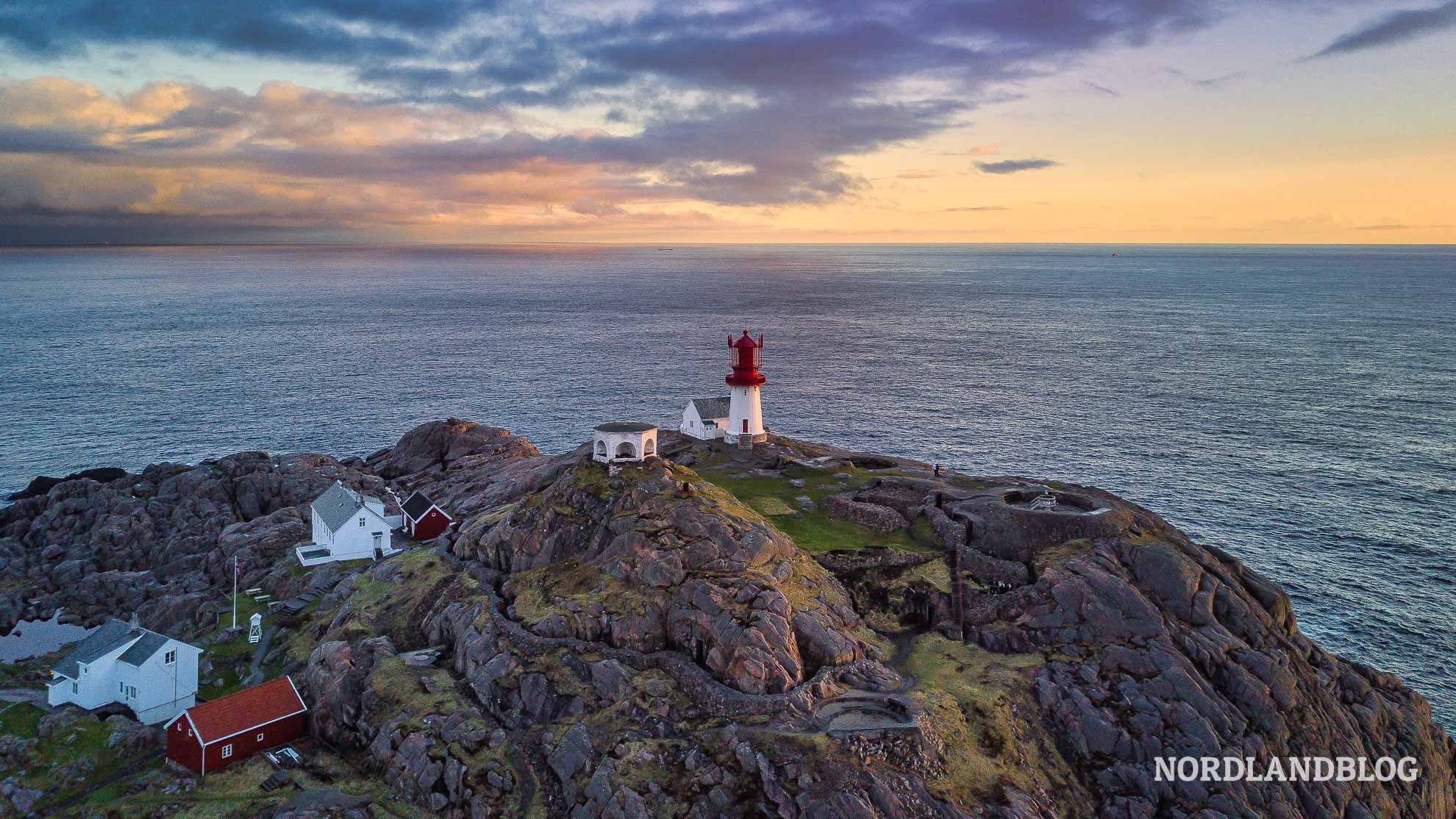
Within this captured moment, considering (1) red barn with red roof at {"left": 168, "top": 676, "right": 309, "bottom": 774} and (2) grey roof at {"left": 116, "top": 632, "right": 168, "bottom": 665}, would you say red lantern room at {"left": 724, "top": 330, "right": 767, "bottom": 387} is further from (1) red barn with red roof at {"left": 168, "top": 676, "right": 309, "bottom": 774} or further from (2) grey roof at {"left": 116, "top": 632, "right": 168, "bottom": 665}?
(2) grey roof at {"left": 116, "top": 632, "right": 168, "bottom": 665}

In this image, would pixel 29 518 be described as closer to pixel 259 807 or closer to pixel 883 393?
pixel 259 807

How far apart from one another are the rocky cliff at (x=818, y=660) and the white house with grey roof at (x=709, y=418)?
12685mm

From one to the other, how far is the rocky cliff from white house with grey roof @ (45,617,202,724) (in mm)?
4669

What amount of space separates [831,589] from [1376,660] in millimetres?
35023

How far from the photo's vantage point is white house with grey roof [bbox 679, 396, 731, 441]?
225 ft

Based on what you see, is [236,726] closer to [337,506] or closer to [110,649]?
[110,649]

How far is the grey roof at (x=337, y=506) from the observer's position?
56.8 m

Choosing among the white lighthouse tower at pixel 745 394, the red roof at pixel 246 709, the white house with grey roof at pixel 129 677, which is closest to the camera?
the red roof at pixel 246 709

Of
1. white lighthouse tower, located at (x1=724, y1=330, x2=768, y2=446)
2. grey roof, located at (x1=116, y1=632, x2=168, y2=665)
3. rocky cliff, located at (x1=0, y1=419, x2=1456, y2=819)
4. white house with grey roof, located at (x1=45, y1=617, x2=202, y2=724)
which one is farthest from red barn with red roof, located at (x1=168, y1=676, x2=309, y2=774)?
white lighthouse tower, located at (x1=724, y1=330, x2=768, y2=446)

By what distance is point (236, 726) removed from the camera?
38344 mm

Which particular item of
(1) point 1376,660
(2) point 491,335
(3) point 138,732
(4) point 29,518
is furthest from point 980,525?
(2) point 491,335

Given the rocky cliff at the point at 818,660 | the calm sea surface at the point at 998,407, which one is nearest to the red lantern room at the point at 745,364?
the rocky cliff at the point at 818,660

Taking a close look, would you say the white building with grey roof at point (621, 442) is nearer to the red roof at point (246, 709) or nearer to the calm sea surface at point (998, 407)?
the red roof at point (246, 709)

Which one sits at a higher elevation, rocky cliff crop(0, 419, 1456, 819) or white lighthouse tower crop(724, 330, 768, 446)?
white lighthouse tower crop(724, 330, 768, 446)
